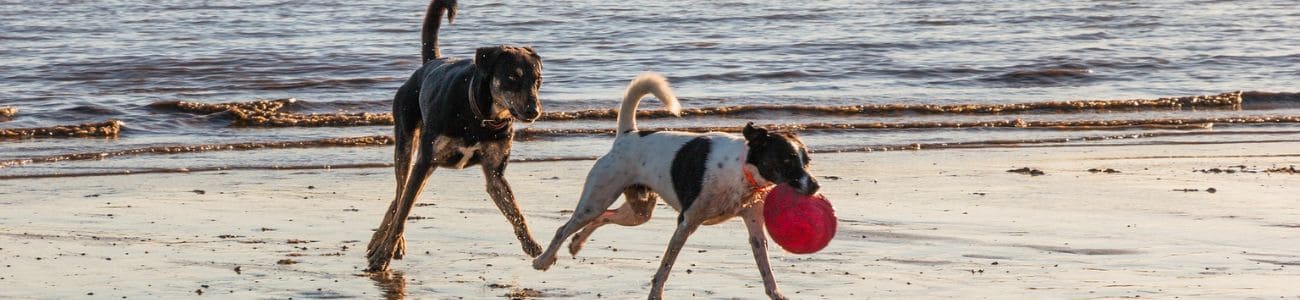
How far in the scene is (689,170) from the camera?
6793 millimetres

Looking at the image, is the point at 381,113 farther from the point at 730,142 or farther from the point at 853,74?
the point at 730,142

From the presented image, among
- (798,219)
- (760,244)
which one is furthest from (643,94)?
(798,219)

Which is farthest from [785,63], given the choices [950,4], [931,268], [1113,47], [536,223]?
[931,268]

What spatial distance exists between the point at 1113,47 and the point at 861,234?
51.1ft

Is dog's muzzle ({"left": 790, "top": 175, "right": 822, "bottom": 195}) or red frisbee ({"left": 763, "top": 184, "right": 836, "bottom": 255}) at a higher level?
dog's muzzle ({"left": 790, "top": 175, "right": 822, "bottom": 195})

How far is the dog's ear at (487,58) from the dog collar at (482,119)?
0.43ft

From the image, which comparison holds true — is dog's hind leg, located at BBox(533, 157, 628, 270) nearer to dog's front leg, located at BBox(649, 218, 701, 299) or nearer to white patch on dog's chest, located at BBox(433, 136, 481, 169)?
dog's front leg, located at BBox(649, 218, 701, 299)

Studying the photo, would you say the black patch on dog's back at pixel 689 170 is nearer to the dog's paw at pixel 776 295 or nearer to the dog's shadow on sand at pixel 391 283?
the dog's paw at pixel 776 295

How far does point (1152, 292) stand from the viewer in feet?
23.4

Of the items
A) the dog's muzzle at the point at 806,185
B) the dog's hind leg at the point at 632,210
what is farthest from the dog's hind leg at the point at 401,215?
the dog's muzzle at the point at 806,185

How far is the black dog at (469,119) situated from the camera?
7.61 meters

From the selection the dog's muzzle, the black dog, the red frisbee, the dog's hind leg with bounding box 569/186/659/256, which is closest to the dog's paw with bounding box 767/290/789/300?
the red frisbee

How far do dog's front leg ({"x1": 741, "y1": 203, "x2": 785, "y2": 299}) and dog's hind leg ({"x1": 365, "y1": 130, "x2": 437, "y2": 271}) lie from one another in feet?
→ 5.91

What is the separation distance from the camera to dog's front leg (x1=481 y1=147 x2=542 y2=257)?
26.8 feet
